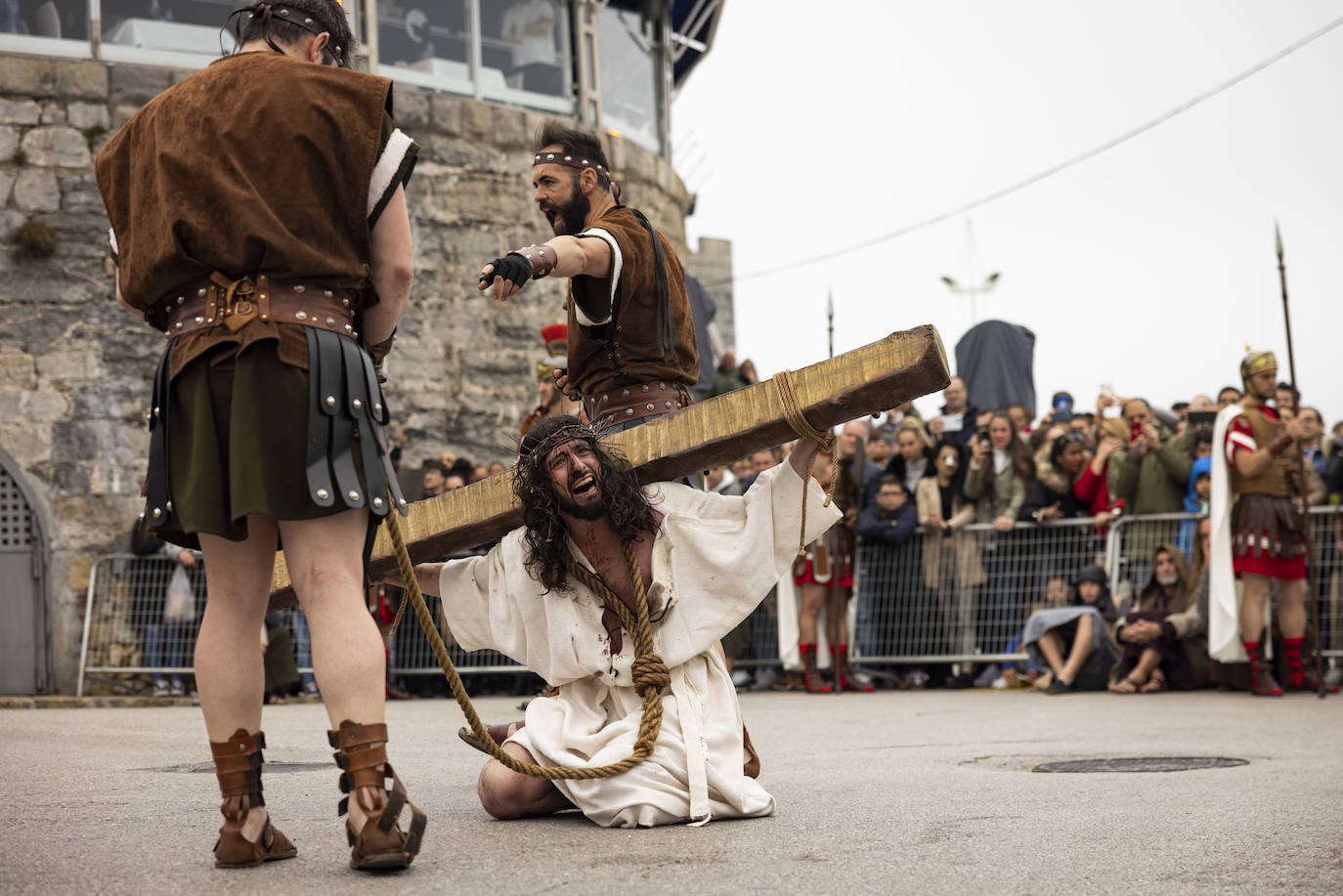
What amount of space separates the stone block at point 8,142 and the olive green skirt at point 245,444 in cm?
987

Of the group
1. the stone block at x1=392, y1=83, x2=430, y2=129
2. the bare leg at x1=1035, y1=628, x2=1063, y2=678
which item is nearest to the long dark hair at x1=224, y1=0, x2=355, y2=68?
the bare leg at x1=1035, y1=628, x2=1063, y2=678

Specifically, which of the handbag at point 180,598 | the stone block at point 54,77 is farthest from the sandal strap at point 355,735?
the stone block at point 54,77

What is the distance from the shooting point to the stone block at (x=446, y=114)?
13.7m

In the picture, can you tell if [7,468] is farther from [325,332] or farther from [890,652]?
[325,332]

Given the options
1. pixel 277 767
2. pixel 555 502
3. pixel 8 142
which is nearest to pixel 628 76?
pixel 8 142

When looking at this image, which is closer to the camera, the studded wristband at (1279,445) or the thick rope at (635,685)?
the thick rope at (635,685)

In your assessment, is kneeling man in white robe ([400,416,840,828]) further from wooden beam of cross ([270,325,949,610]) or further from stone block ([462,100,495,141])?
stone block ([462,100,495,141])

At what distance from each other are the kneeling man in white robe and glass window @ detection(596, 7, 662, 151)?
11148 mm

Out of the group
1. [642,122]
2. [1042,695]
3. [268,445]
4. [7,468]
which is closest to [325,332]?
[268,445]

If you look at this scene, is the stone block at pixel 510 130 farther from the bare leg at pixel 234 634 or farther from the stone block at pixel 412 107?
the bare leg at pixel 234 634

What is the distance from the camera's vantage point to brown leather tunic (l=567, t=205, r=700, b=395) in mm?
4688

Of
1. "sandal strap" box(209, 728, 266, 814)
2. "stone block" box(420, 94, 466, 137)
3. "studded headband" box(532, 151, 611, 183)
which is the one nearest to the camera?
"sandal strap" box(209, 728, 266, 814)

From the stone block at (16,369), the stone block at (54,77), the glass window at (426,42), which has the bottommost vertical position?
the stone block at (16,369)

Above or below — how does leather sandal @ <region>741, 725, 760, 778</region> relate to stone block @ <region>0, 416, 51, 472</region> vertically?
below
